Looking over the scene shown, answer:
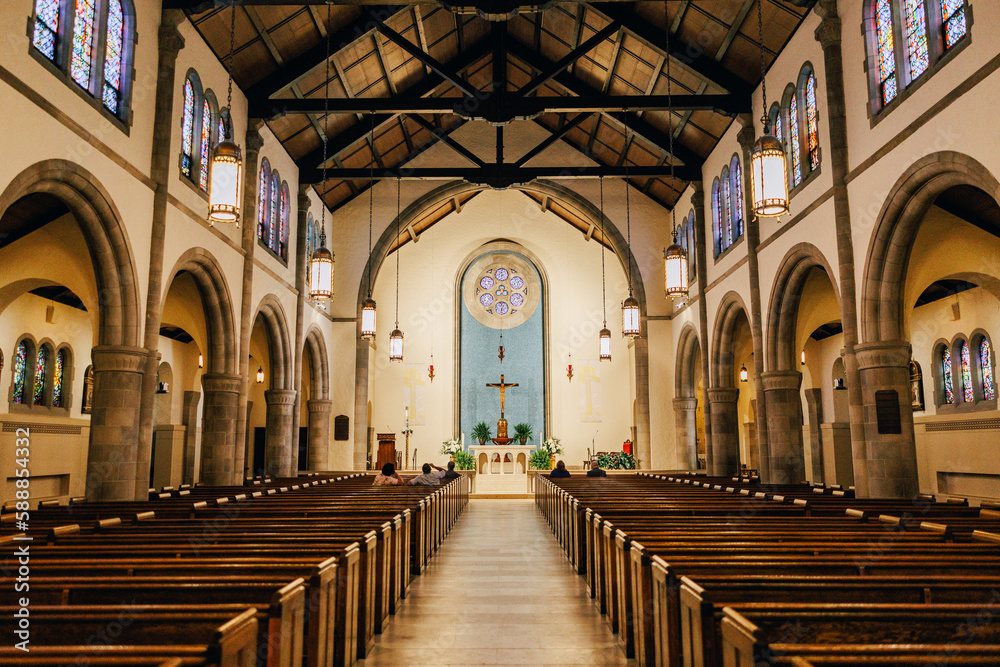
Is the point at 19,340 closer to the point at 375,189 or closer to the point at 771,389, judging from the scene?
the point at 375,189

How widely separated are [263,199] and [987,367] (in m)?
14.5

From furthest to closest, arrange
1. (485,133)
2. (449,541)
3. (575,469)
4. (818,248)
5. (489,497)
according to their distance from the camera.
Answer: (575,469) → (485,133) → (489,497) → (818,248) → (449,541)

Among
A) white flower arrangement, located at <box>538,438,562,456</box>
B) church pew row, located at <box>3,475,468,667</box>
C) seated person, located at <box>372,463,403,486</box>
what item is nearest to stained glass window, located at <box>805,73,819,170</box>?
seated person, located at <box>372,463,403,486</box>

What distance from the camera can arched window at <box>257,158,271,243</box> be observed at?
1437 centimetres

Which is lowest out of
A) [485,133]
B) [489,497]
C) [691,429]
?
[489,497]

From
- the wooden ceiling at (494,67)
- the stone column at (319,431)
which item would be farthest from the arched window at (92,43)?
the stone column at (319,431)

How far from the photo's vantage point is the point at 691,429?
19.6m

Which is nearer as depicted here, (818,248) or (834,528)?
(834,528)

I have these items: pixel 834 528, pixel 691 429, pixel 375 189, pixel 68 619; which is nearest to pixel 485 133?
pixel 375 189

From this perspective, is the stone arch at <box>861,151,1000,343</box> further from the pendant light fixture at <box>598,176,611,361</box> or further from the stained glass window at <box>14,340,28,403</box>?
the stained glass window at <box>14,340,28,403</box>

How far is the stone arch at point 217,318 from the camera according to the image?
12.0 meters

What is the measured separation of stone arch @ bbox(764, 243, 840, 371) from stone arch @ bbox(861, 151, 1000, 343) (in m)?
2.56

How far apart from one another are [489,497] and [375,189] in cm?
939

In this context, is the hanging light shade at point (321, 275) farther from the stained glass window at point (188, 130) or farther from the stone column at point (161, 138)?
the stone column at point (161, 138)
